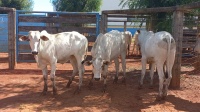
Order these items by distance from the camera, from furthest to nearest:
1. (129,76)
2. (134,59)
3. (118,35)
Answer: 1. (134,59)
2. (129,76)
3. (118,35)

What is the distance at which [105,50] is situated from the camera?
743 cm

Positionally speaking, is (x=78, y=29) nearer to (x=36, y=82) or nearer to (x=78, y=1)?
(x=36, y=82)

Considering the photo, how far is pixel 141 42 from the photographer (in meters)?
8.15

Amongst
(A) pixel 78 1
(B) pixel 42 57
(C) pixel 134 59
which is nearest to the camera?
(B) pixel 42 57

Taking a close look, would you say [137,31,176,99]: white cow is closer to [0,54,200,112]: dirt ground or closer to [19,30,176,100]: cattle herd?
[19,30,176,100]: cattle herd

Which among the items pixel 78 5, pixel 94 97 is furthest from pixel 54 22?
pixel 78 5

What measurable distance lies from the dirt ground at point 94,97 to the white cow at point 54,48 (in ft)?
1.49

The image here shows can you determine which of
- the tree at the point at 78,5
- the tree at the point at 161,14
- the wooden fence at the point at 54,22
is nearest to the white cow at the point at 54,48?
the tree at the point at 161,14

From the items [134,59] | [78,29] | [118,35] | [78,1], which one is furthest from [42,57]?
[78,1]

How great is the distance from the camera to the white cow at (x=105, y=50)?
6887 mm

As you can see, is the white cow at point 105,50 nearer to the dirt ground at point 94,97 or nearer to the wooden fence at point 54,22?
the dirt ground at point 94,97

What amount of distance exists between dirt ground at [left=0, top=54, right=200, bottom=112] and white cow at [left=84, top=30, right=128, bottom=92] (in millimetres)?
551

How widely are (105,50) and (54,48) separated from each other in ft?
4.60

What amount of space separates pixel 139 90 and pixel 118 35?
188cm
